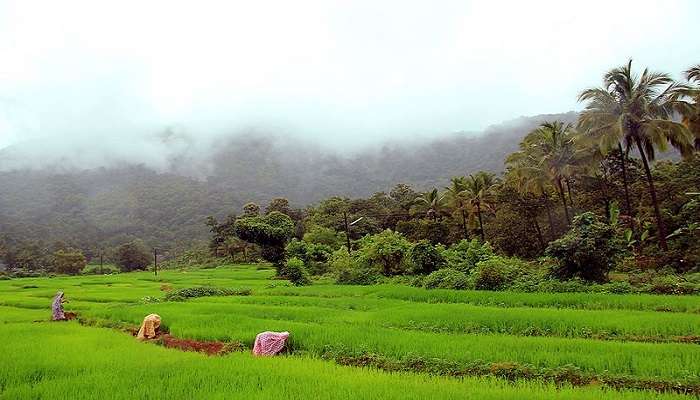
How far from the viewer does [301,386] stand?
6898 mm

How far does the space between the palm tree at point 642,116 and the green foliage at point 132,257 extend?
56.3 metres

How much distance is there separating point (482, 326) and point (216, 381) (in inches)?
257

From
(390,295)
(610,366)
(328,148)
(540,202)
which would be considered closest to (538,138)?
(540,202)

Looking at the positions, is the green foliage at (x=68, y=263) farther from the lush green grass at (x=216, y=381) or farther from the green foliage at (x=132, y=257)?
the lush green grass at (x=216, y=381)

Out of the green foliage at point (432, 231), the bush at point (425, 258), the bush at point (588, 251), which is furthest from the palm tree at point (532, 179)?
the bush at point (588, 251)

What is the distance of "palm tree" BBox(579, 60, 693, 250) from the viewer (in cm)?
2189

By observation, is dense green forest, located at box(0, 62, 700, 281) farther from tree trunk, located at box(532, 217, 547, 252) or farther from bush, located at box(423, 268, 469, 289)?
bush, located at box(423, 268, 469, 289)

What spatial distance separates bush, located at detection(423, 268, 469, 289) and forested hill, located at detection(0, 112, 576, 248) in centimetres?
7706

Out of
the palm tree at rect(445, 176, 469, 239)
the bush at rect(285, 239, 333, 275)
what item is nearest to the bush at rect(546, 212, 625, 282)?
the bush at rect(285, 239, 333, 275)

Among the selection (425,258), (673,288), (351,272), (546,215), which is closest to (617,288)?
(673,288)

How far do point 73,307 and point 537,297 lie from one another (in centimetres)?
1740

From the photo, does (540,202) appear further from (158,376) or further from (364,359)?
(158,376)

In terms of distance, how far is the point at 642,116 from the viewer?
22.9m

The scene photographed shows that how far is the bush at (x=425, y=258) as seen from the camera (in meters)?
24.9
